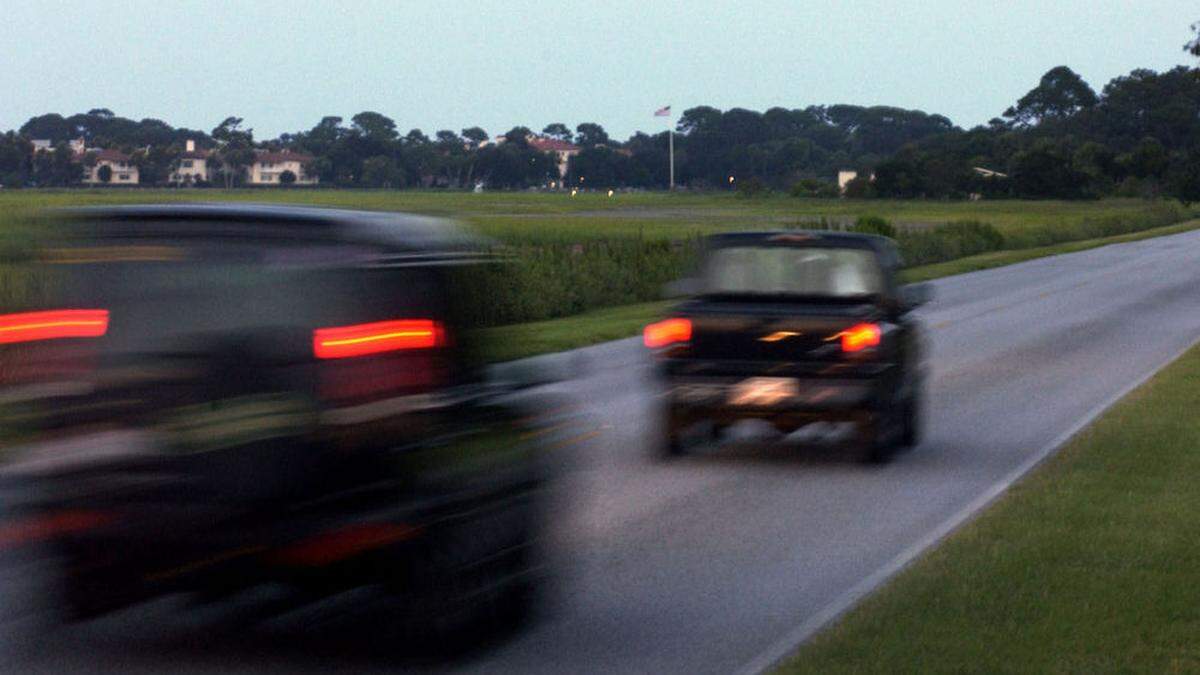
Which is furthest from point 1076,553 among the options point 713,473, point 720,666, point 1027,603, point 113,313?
point 113,313

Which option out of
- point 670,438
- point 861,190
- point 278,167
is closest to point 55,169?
point 278,167

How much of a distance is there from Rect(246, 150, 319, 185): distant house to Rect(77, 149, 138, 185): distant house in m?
9.11

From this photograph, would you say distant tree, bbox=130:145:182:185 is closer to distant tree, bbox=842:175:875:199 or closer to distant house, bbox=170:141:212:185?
distant house, bbox=170:141:212:185

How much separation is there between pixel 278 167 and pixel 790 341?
433 ft

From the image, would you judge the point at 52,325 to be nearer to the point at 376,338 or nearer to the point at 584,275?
the point at 376,338

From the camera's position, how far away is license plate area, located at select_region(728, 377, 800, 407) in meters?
13.4

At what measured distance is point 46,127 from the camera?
158 m

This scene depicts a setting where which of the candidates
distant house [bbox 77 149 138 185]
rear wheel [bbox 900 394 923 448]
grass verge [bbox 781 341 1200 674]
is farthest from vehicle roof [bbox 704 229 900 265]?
distant house [bbox 77 149 138 185]

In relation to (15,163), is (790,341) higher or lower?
lower

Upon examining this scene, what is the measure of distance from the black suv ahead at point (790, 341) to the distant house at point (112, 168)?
113105mm

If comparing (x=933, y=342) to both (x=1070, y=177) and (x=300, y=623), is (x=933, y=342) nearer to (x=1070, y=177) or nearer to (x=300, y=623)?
(x=300, y=623)

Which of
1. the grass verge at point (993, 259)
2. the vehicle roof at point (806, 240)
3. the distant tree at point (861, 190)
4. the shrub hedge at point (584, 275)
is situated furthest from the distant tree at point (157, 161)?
the vehicle roof at point (806, 240)

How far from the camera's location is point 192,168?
11806cm

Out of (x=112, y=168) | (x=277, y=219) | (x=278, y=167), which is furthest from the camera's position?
(x=278, y=167)
